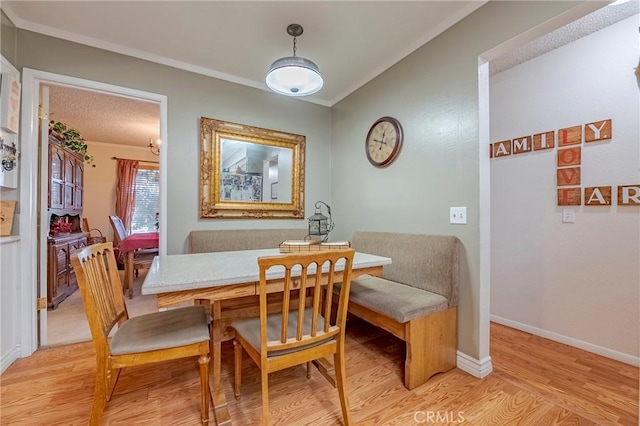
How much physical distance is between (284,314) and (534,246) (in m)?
2.42

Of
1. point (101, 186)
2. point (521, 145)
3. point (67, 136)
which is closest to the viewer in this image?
point (521, 145)

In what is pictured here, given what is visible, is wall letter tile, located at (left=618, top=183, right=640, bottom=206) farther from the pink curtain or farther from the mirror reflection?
the pink curtain

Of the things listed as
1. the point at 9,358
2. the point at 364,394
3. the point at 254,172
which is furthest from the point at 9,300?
the point at 364,394

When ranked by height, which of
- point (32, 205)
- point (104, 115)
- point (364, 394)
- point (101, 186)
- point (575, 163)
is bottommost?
point (364, 394)

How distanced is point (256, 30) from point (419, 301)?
231cm

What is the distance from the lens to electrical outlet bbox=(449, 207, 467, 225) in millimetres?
1919

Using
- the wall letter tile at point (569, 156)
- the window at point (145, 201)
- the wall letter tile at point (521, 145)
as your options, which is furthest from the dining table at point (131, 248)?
the wall letter tile at point (569, 156)

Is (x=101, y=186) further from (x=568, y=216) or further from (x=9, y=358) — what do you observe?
(x=568, y=216)

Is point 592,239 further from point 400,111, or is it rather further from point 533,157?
point 400,111

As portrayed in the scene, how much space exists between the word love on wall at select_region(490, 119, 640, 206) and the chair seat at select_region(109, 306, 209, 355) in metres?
2.87

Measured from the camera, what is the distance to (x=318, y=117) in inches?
131

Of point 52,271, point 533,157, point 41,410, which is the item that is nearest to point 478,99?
point 533,157

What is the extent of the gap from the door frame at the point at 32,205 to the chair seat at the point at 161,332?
4.06 feet

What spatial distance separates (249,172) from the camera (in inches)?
114
